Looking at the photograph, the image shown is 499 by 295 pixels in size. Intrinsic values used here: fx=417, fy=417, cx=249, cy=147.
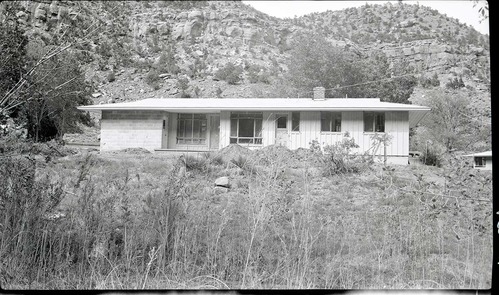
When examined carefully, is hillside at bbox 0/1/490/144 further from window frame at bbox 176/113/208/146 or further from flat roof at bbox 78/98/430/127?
window frame at bbox 176/113/208/146

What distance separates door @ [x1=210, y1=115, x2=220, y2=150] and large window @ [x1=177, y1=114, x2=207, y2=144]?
0.25 meters

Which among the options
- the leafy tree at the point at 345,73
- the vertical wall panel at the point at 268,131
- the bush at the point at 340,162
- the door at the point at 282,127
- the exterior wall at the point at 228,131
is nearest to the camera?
the bush at the point at 340,162

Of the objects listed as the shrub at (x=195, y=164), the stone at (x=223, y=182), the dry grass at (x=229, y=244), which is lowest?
the dry grass at (x=229, y=244)

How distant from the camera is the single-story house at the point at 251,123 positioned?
12828 mm

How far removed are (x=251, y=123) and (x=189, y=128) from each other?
2.16 m

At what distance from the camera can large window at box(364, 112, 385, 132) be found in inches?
512

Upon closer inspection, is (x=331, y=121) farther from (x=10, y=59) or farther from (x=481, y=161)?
(x=10, y=59)

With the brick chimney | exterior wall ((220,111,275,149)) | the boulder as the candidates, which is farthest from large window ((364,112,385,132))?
the boulder

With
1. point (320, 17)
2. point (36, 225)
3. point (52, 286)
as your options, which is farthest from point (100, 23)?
point (320, 17)

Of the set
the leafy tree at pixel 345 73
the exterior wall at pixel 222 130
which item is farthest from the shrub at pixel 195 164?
the leafy tree at pixel 345 73

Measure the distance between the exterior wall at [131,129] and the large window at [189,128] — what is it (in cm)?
83

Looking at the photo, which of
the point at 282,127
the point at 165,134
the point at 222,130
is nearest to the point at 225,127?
the point at 222,130

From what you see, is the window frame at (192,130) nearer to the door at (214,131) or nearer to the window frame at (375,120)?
the door at (214,131)

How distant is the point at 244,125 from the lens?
13.7m
